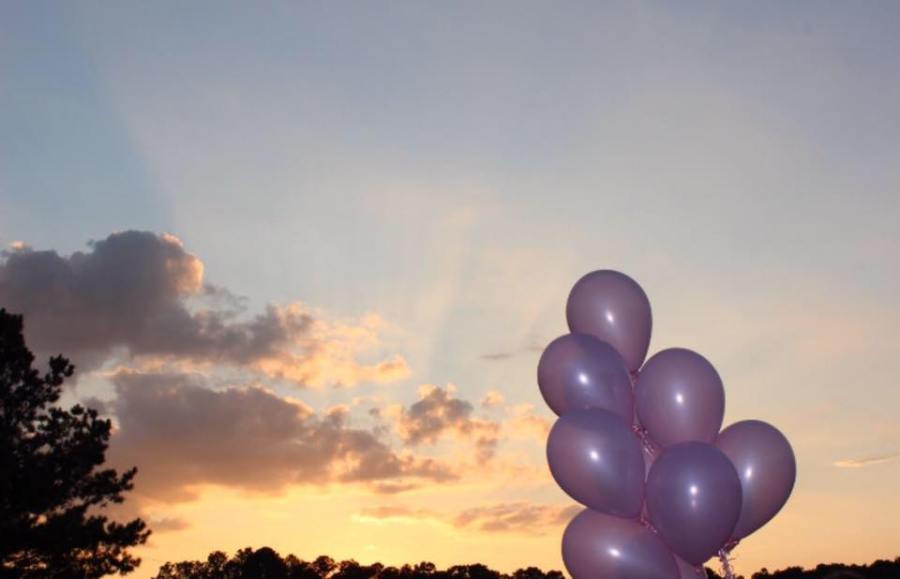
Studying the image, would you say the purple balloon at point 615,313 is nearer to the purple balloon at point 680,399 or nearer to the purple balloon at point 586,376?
the purple balloon at point 586,376

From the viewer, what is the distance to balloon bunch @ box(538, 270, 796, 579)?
9.41 m

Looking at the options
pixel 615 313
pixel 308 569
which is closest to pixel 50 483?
pixel 615 313

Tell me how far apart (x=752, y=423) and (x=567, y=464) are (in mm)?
2197

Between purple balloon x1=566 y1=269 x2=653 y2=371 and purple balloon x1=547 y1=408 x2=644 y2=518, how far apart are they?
110cm

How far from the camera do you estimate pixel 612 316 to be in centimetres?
1077

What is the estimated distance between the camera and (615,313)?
10773mm

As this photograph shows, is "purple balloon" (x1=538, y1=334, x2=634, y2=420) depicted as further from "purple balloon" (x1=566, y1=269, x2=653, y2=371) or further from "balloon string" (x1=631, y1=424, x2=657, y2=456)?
"purple balloon" (x1=566, y1=269, x2=653, y2=371)

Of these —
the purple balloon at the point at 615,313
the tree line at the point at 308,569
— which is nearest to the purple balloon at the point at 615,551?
the purple balloon at the point at 615,313

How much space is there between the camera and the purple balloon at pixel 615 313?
10750 mm

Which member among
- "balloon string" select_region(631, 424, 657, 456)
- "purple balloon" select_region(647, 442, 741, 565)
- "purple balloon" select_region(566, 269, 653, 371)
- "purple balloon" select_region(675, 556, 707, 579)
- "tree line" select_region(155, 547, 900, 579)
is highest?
"tree line" select_region(155, 547, 900, 579)

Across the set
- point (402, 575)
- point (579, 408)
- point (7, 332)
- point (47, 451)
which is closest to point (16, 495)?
point (47, 451)

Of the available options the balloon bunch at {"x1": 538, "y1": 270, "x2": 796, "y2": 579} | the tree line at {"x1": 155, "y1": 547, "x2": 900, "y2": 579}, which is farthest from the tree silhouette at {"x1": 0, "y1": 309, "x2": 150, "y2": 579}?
the tree line at {"x1": 155, "y1": 547, "x2": 900, "y2": 579}

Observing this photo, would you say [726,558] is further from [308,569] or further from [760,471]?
[308,569]

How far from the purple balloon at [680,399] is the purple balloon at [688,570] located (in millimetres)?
1175
